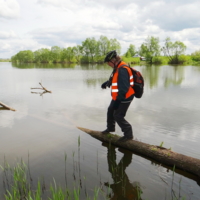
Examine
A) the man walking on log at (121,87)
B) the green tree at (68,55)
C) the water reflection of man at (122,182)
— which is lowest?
the water reflection of man at (122,182)

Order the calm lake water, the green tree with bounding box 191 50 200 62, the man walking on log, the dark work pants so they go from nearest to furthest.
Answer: the calm lake water → the man walking on log → the dark work pants → the green tree with bounding box 191 50 200 62

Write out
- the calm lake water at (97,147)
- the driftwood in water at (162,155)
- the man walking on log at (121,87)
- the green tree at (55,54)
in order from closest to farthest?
the calm lake water at (97,147) < the driftwood in water at (162,155) < the man walking on log at (121,87) < the green tree at (55,54)

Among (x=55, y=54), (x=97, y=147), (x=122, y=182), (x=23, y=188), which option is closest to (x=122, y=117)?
Answer: (x=97, y=147)

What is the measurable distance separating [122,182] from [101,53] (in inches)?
4096

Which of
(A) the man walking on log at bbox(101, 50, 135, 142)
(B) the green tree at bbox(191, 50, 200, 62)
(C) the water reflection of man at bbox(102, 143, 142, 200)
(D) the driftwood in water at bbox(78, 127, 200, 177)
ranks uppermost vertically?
(B) the green tree at bbox(191, 50, 200, 62)

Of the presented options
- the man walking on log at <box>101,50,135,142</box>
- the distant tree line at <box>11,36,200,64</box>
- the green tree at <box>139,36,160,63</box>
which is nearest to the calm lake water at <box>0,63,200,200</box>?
the man walking on log at <box>101,50,135,142</box>

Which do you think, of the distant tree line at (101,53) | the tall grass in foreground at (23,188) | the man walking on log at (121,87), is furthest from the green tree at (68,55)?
the tall grass in foreground at (23,188)

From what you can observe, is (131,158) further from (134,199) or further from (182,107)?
(182,107)

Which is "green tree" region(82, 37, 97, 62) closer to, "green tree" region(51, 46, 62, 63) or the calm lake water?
"green tree" region(51, 46, 62, 63)

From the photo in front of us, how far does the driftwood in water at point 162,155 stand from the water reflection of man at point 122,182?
10.1 inches

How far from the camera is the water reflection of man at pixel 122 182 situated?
3.56m

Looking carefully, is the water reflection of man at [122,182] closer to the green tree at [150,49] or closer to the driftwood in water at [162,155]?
the driftwood in water at [162,155]

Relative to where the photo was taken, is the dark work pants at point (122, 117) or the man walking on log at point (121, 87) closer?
the man walking on log at point (121, 87)

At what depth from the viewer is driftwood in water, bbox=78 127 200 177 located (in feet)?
13.4
